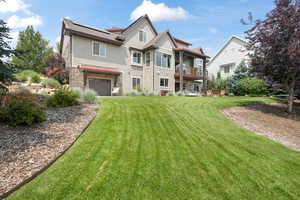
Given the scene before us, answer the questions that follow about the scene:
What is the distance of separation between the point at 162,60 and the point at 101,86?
8804mm

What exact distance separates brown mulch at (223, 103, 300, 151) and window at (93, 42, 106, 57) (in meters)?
13.6

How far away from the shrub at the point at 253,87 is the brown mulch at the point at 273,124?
8.78 metres

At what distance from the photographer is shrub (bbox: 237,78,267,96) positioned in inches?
693

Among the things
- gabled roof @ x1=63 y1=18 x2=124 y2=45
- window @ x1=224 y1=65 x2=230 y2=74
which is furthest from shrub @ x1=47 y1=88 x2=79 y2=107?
window @ x1=224 y1=65 x2=230 y2=74

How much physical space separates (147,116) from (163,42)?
16129mm

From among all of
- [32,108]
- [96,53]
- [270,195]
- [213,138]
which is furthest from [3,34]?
[96,53]

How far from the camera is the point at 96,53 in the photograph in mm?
15953

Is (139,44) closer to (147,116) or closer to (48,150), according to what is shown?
(147,116)

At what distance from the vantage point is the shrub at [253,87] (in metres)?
17.6

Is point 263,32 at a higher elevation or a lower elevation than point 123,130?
higher

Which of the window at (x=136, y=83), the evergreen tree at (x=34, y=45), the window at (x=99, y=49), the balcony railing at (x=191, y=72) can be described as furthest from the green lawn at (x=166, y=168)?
the evergreen tree at (x=34, y=45)

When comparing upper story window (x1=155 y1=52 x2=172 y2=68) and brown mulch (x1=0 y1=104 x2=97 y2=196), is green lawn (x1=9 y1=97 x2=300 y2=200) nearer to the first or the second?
brown mulch (x1=0 y1=104 x2=97 y2=196)

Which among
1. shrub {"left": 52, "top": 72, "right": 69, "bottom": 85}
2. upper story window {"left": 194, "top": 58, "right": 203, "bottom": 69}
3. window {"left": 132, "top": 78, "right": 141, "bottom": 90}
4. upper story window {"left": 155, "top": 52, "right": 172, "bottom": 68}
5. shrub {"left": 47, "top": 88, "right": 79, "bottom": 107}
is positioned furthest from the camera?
upper story window {"left": 194, "top": 58, "right": 203, "bottom": 69}

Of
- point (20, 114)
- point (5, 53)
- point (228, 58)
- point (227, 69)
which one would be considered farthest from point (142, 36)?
point (227, 69)
